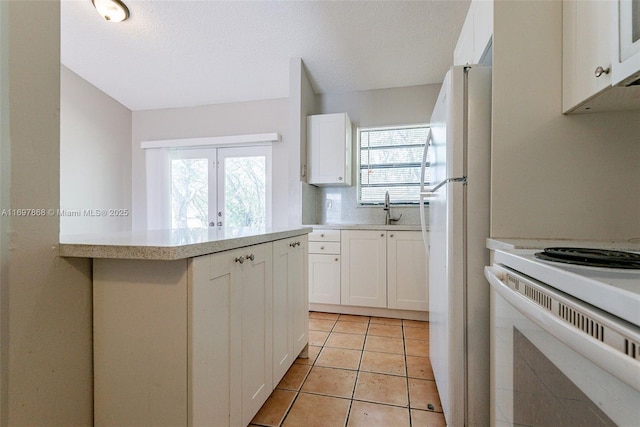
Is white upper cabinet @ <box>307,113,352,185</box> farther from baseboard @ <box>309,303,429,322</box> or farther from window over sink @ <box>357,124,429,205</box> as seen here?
baseboard @ <box>309,303,429,322</box>

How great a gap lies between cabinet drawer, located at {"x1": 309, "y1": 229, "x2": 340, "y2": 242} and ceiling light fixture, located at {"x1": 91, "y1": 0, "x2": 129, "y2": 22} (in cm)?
264

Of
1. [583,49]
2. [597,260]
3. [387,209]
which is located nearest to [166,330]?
[597,260]

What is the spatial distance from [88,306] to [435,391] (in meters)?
1.71

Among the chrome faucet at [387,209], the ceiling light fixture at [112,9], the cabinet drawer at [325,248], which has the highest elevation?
the ceiling light fixture at [112,9]

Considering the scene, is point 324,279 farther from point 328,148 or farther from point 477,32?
point 477,32

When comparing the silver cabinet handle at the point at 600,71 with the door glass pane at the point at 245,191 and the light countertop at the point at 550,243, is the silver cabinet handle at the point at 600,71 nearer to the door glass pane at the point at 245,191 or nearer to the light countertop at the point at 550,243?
the light countertop at the point at 550,243

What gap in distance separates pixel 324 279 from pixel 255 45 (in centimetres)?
247

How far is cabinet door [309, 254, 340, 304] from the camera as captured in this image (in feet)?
9.34

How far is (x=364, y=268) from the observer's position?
2783 millimetres

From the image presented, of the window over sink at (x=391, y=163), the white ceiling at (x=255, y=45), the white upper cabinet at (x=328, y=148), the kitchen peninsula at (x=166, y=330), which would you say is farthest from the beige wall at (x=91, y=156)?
the window over sink at (x=391, y=163)

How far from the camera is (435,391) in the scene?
1594 millimetres

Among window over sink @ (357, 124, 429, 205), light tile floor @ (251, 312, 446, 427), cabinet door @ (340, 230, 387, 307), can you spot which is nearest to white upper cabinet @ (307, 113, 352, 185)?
window over sink @ (357, 124, 429, 205)

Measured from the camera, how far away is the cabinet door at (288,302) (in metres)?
1.48

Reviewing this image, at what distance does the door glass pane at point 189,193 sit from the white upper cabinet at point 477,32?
131 inches
